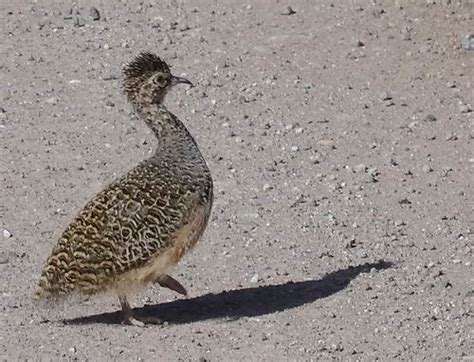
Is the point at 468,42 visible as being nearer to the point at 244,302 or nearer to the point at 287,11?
the point at 287,11

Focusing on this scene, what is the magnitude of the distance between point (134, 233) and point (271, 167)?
110 inches

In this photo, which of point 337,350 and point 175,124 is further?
point 175,124

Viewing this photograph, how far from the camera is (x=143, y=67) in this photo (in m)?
8.73

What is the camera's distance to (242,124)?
11.6 m

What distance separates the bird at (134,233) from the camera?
802 centimetres

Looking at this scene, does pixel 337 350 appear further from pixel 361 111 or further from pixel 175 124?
pixel 361 111

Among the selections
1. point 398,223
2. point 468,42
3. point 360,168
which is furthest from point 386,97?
point 398,223

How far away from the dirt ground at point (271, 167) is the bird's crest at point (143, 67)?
128 cm

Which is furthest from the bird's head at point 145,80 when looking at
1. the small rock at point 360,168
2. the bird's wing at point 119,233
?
the small rock at point 360,168

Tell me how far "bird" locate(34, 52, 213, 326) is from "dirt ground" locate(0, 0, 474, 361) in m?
0.17

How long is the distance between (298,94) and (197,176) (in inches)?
154

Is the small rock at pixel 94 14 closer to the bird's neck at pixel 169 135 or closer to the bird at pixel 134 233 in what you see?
the bird's neck at pixel 169 135

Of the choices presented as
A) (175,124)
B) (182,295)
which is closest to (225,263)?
(182,295)

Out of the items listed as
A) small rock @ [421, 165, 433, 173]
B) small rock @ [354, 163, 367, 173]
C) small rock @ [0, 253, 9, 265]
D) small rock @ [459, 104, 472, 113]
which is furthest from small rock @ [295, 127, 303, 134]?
small rock @ [0, 253, 9, 265]
